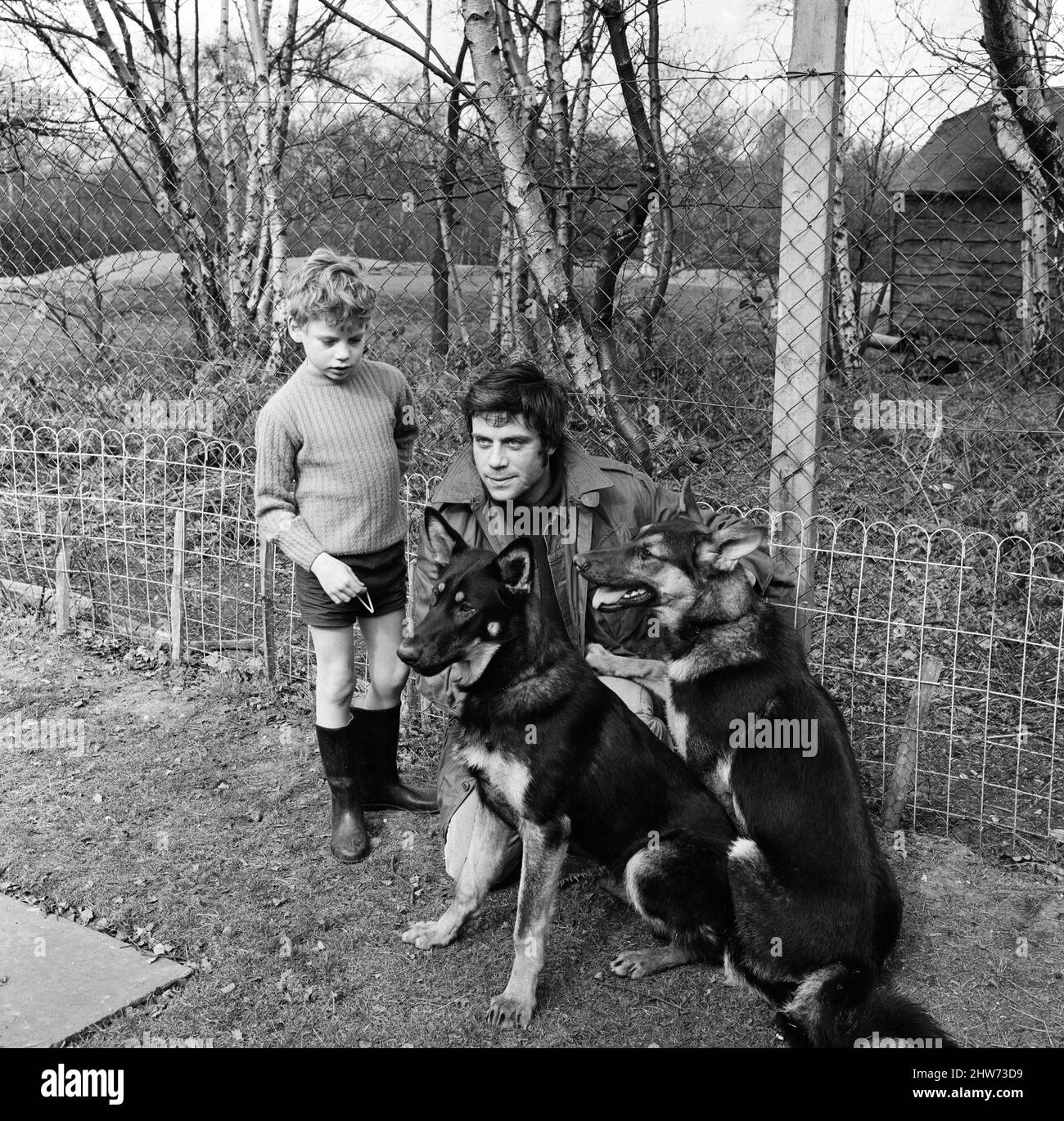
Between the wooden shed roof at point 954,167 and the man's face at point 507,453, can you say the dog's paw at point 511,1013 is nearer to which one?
the man's face at point 507,453

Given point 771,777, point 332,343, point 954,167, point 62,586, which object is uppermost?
point 954,167

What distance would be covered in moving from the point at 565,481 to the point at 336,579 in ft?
2.95

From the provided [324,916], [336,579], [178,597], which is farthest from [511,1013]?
→ [178,597]

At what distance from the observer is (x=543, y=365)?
5.59 meters

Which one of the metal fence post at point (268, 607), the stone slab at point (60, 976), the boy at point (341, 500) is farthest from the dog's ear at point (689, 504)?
the metal fence post at point (268, 607)

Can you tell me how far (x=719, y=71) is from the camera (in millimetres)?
4273

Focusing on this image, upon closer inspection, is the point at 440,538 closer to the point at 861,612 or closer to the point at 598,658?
the point at 598,658

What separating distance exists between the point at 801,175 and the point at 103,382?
6.16 metres

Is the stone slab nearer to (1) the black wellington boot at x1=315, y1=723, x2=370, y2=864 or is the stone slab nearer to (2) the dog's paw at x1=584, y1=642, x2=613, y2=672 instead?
(1) the black wellington boot at x1=315, y1=723, x2=370, y2=864

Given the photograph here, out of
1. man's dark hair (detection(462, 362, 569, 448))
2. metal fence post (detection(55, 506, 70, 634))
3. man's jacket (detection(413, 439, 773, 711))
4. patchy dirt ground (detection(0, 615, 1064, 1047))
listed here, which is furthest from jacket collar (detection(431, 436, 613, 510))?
metal fence post (detection(55, 506, 70, 634))

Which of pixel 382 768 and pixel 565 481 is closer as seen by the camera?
pixel 565 481

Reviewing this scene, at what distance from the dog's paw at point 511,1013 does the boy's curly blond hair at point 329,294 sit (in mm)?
2336

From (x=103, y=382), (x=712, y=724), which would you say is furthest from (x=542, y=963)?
(x=103, y=382)

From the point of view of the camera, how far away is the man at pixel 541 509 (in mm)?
3543
